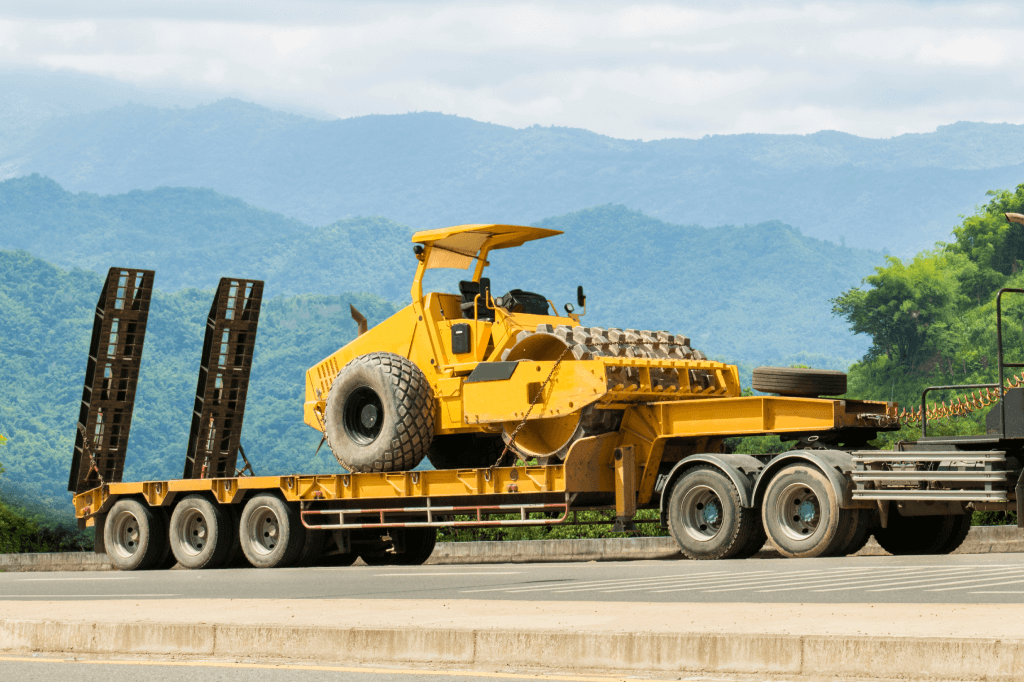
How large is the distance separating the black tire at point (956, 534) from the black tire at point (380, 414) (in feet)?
24.0

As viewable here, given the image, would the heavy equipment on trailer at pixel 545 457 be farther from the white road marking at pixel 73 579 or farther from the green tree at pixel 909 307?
the green tree at pixel 909 307

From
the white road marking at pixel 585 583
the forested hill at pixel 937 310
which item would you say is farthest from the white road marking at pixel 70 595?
the forested hill at pixel 937 310

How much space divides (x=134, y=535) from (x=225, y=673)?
47.7 ft

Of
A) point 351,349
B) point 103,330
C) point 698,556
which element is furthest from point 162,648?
point 103,330

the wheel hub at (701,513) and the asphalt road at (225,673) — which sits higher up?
the wheel hub at (701,513)

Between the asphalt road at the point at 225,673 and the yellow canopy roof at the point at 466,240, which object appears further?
the yellow canopy roof at the point at 466,240

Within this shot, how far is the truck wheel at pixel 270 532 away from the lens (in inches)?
826

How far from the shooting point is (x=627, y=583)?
13.6 metres

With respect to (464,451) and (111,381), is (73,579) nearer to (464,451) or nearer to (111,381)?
(111,381)

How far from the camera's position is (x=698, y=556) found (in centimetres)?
1795

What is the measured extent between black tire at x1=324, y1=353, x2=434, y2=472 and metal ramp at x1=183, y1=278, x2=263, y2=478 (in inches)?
161

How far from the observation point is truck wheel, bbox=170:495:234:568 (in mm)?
21516

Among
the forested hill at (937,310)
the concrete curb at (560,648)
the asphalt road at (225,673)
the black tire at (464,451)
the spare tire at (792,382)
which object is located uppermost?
the forested hill at (937,310)

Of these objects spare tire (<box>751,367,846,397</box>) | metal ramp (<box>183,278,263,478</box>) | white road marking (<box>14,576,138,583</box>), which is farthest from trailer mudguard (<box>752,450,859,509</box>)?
metal ramp (<box>183,278,263,478</box>)
